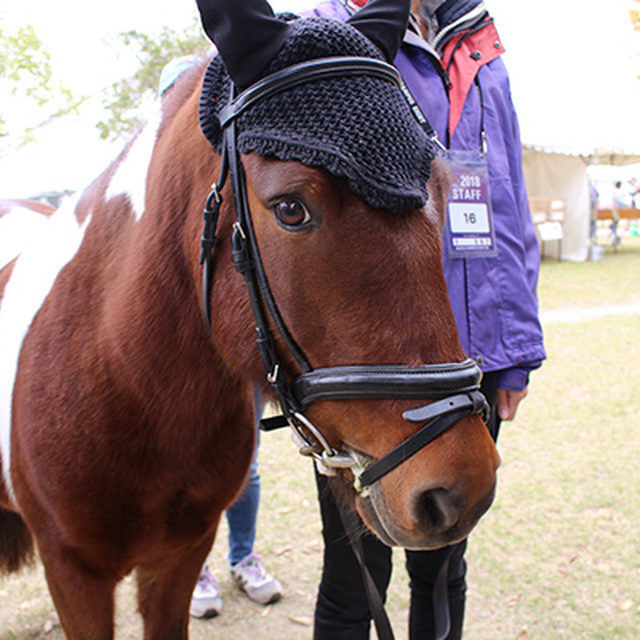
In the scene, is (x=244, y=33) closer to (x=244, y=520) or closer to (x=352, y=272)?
(x=352, y=272)

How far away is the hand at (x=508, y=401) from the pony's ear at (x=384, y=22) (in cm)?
116

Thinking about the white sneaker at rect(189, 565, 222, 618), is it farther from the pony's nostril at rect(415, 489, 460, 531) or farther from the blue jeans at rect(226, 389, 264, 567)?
the pony's nostril at rect(415, 489, 460, 531)

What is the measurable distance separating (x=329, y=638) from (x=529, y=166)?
58.9ft

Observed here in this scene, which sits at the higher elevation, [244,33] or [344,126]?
[244,33]

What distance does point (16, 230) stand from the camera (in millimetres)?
2705

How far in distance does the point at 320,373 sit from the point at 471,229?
3.05 feet

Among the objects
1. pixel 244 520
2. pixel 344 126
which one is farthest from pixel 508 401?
pixel 244 520

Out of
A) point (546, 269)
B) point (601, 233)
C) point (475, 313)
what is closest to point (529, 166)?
point (546, 269)

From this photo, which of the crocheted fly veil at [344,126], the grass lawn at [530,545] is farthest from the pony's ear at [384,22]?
the grass lawn at [530,545]

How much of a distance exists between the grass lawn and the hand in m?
1.52

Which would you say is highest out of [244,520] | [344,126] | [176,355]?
[344,126]

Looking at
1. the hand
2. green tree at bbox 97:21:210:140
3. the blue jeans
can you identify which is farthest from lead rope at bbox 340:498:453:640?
green tree at bbox 97:21:210:140

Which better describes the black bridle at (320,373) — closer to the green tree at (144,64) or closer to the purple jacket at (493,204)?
the purple jacket at (493,204)

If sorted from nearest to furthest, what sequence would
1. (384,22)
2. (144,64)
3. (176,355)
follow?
1. (384,22)
2. (176,355)
3. (144,64)
